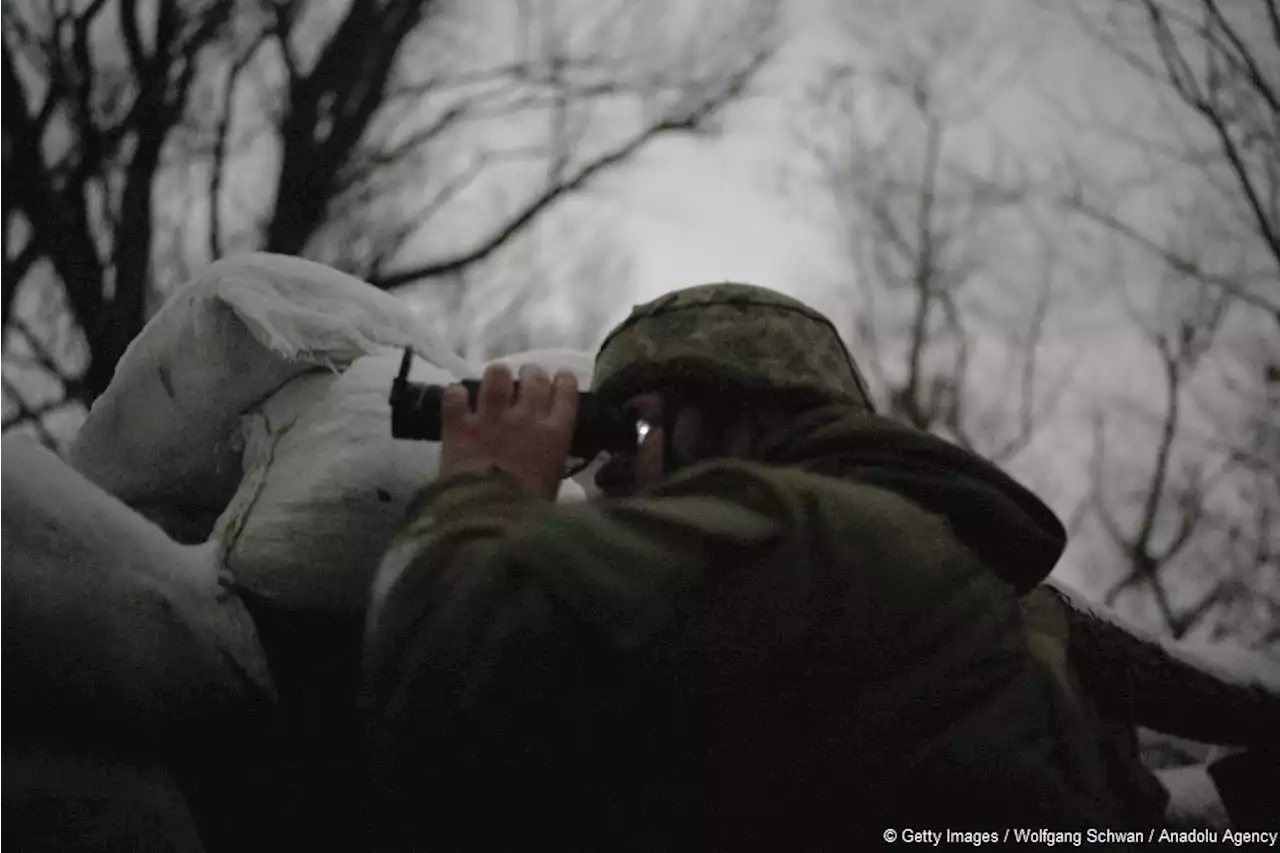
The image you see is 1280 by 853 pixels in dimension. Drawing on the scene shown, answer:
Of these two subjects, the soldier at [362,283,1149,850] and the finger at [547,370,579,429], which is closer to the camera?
the soldier at [362,283,1149,850]

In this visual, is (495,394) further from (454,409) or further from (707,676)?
(707,676)

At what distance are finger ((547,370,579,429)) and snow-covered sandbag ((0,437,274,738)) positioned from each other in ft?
1.31

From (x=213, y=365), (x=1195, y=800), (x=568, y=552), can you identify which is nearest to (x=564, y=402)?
(x=568, y=552)

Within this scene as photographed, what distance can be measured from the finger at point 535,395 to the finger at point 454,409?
0.05 metres

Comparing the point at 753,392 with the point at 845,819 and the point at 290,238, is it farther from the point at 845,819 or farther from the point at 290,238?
the point at 290,238

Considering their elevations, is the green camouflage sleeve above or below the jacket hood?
below

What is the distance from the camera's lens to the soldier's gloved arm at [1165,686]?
129 cm

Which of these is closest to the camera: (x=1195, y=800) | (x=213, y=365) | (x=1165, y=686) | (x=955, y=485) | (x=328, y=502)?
(x=955, y=485)

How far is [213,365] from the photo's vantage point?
1299 millimetres

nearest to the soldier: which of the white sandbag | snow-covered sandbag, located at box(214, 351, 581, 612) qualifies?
snow-covered sandbag, located at box(214, 351, 581, 612)

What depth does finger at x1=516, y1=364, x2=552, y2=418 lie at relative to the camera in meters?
1.02

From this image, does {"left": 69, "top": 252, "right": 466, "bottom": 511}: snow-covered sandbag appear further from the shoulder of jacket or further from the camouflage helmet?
the shoulder of jacket

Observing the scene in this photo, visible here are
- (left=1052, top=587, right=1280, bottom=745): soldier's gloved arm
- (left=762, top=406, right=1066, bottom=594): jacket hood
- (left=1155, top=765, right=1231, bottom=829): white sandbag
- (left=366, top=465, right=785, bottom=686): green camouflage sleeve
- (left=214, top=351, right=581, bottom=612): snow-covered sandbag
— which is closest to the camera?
(left=366, top=465, right=785, bottom=686): green camouflage sleeve

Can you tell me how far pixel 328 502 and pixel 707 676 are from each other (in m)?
0.50
